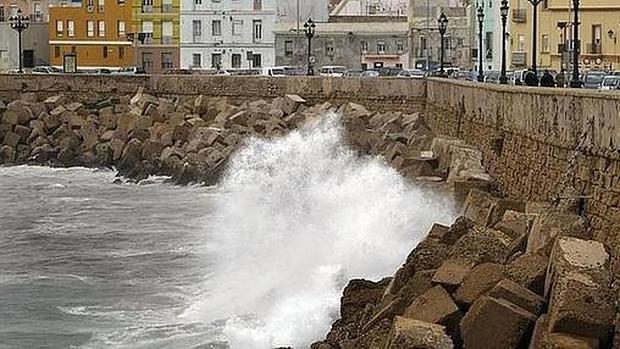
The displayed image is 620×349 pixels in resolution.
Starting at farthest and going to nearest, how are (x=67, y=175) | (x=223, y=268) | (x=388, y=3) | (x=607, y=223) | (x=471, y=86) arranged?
(x=388, y=3) → (x=67, y=175) → (x=471, y=86) → (x=223, y=268) → (x=607, y=223)

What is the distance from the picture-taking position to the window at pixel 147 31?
62.4 m

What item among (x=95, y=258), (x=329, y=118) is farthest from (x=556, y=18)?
(x=95, y=258)

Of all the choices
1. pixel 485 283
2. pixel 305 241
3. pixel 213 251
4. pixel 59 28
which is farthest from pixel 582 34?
pixel 485 283

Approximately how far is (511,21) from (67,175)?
2256 cm

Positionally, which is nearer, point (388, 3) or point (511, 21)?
point (511, 21)

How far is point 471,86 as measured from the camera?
23.0 m

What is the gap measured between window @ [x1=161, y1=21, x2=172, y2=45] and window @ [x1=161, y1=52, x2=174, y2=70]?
1.75ft

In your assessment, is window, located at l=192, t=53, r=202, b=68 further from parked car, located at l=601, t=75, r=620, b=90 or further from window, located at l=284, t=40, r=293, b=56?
parked car, located at l=601, t=75, r=620, b=90

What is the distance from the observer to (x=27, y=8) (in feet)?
219

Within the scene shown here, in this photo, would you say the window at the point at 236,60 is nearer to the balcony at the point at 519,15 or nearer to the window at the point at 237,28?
the window at the point at 237,28

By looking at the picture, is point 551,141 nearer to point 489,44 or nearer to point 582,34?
point 582,34

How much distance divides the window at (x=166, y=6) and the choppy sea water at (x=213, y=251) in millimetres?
32688

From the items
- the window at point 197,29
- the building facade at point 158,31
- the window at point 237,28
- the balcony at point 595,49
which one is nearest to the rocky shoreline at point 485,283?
the balcony at point 595,49

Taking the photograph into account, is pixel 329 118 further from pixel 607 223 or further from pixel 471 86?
pixel 607 223
